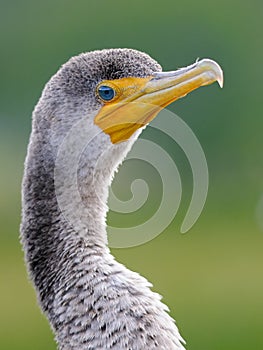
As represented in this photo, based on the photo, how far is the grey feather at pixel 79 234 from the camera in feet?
10.6

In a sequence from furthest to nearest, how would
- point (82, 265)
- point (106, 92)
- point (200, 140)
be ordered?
1. point (200, 140)
2. point (106, 92)
3. point (82, 265)

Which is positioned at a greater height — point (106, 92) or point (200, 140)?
point (200, 140)

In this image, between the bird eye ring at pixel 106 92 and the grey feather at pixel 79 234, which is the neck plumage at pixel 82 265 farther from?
the bird eye ring at pixel 106 92

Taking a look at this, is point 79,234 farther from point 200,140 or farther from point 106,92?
point 200,140

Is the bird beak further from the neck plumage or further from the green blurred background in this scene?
the green blurred background

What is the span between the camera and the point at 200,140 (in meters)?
11.4

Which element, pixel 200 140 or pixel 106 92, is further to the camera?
pixel 200 140

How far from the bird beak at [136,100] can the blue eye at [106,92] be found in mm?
13

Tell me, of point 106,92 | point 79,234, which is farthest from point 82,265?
point 106,92

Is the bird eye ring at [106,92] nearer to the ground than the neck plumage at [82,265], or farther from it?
farther from it

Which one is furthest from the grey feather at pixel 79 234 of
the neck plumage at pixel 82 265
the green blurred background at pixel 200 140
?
the green blurred background at pixel 200 140

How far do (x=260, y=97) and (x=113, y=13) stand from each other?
207 centimetres

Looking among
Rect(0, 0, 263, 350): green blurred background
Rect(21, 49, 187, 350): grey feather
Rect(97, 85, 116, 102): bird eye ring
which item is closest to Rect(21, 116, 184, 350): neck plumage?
Rect(21, 49, 187, 350): grey feather

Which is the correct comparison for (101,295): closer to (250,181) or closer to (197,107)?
(197,107)
